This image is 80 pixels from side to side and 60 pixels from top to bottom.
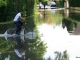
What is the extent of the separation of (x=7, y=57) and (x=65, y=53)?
2.19 m

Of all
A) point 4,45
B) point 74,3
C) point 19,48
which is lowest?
point 74,3

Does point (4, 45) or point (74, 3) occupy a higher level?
point (4, 45)

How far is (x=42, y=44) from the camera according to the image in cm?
1476

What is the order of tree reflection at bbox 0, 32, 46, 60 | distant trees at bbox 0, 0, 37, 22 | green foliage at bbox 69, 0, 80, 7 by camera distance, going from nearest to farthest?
tree reflection at bbox 0, 32, 46, 60 → distant trees at bbox 0, 0, 37, 22 → green foliage at bbox 69, 0, 80, 7

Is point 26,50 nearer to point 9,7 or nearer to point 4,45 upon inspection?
point 4,45

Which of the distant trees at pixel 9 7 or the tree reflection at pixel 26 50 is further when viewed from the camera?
the distant trees at pixel 9 7

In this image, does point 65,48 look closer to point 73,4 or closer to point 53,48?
point 53,48

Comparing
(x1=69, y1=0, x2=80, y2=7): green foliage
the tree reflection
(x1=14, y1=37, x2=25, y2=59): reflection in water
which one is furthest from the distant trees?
(x1=69, y1=0, x2=80, y2=7): green foliage

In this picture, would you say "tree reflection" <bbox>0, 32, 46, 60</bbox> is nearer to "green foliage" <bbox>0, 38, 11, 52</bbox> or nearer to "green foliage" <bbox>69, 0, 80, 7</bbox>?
"green foliage" <bbox>0, 38, 11, 52</bbox>

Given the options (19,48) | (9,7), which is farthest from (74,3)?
(19,48)

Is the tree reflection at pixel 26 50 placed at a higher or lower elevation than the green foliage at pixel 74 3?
higher

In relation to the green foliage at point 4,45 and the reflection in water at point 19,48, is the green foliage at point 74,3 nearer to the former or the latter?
the green foliage at point 4,45

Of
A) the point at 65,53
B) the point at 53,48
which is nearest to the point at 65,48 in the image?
the point at 53,48

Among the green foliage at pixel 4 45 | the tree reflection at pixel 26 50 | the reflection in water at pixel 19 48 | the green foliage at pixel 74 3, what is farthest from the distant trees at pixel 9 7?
the green foliage at pixel 74 3
